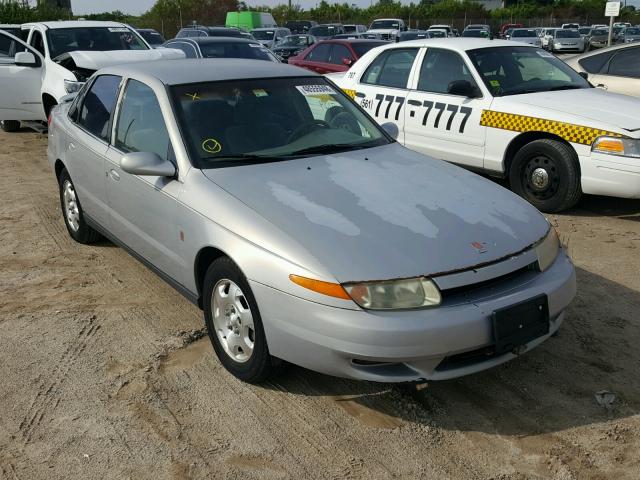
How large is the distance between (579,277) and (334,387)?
2.33 metres

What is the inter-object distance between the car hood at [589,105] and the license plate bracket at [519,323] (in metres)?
3.44

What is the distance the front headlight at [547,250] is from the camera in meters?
3.36

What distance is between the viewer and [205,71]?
4379 mm

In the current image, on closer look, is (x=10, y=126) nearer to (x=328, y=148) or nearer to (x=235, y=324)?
(x=328, y=148)

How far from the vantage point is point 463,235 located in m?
3.22

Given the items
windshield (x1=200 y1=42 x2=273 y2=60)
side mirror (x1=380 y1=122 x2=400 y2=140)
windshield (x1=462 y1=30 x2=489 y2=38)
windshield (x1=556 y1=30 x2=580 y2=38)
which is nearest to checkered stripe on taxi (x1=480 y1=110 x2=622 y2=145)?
side mirror (x1=380 y1=122 x2=400 y2=140)

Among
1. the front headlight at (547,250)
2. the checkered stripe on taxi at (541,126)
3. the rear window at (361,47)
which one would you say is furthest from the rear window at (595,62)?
the front headlight at (547,250)

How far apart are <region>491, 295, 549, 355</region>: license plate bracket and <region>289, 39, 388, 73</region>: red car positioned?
9.47 m

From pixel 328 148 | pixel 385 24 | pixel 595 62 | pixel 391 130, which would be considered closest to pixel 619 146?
→ pixel 391 130

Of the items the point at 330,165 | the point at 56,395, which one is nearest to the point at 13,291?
the point at 56,395

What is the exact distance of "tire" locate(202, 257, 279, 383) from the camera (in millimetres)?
3260

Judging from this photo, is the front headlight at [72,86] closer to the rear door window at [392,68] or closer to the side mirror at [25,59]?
the side mirror at [25,59]

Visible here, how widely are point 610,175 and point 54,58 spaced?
25.2ft

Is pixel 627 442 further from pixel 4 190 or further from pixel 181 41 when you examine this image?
pixel 181 41
